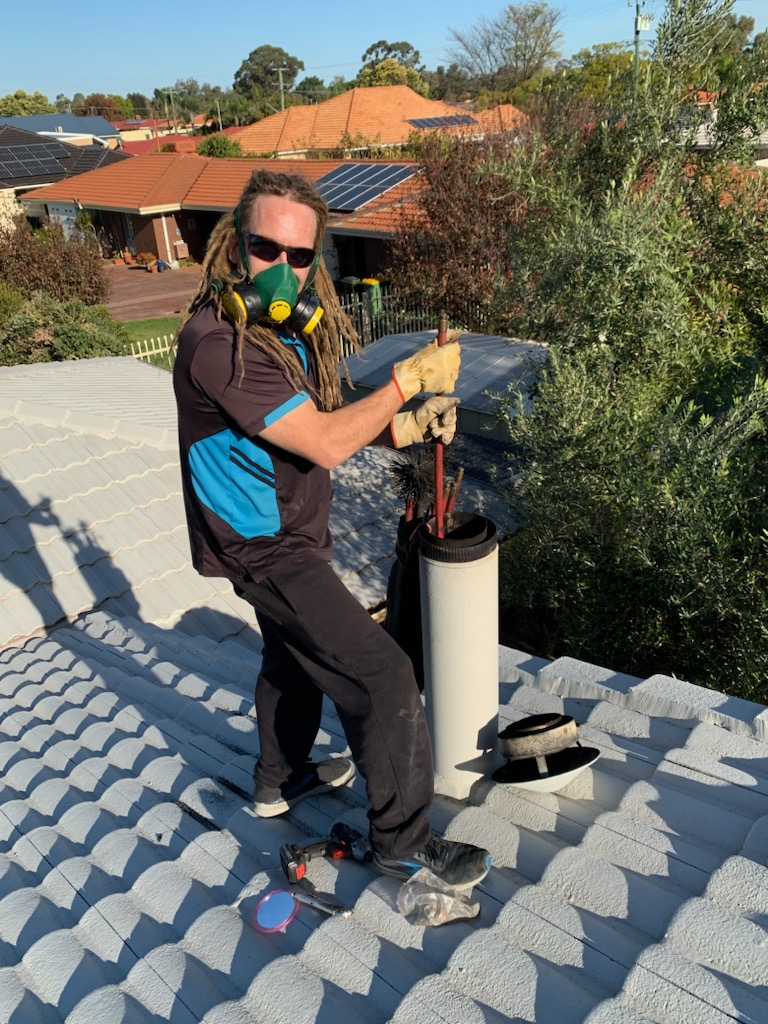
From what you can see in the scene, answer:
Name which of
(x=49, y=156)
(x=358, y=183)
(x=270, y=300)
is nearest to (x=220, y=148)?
(x=49, y=156)

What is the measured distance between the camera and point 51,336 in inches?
612

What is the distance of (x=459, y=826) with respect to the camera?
239cm

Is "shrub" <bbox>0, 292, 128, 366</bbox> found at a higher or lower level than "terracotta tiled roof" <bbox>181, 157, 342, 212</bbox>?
lower

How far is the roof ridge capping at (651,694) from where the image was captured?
262 cm

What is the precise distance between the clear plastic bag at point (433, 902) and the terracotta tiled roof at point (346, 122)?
131 ft

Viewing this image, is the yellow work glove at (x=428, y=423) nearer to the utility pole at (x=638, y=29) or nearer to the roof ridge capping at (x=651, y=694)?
the roof ridge capping at (x=651, y=694)

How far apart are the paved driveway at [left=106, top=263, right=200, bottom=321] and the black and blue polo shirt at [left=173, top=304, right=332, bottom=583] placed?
2337 centimetres

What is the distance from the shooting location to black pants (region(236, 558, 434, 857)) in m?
2.19

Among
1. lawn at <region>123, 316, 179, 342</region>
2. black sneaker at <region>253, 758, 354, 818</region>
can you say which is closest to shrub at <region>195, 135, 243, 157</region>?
lawn at <region>123, 316, 179, 342</region>

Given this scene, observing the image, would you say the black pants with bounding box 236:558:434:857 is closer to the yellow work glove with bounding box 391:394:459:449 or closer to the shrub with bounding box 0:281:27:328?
the yellow work glove with bounding box 391:394:459:449

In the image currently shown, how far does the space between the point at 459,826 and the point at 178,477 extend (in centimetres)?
501

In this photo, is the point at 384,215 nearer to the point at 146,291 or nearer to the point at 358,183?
the point at 358,183

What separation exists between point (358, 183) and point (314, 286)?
74.2 feet

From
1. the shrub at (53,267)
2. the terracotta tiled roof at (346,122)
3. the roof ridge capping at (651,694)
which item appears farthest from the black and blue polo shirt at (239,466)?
the terracotta tiled roof at (346,122)
